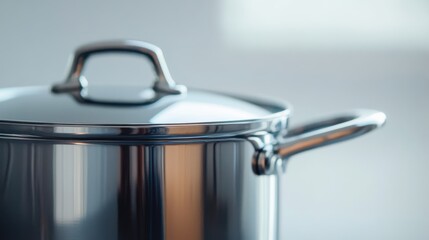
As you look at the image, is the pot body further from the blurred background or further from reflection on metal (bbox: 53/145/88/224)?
the blurred background

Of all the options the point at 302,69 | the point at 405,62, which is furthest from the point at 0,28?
the point at 405,62

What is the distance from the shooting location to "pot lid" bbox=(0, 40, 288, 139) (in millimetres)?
428

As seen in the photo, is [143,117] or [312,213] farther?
[312,213]

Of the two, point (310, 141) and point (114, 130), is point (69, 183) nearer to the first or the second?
point (114, 130)

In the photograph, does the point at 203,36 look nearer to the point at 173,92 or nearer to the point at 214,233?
the point at 173,92

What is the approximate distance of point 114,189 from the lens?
1.44 feet

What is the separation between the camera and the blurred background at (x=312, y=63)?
0.76 meters

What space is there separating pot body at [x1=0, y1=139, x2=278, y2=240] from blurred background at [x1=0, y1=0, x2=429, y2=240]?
0.32m

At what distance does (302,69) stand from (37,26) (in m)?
0.31

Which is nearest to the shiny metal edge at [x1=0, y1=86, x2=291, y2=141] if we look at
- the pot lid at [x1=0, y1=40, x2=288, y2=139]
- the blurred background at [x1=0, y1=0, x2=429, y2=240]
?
the pot lid at [x1=0, y1=40, x2=288, y2=139]

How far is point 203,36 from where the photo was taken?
76 cm

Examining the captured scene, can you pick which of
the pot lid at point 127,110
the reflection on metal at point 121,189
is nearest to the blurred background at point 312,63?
the pot lid at point 127,110

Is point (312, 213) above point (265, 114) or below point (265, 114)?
below

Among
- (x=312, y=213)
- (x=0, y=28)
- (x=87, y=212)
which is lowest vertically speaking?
(x=312, y=213)
